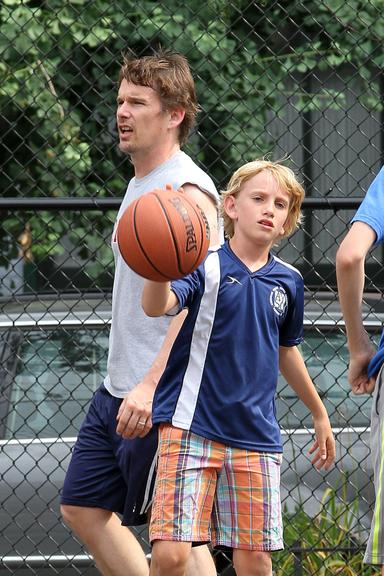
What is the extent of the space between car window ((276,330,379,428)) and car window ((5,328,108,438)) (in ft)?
2.61

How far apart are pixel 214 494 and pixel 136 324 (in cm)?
59

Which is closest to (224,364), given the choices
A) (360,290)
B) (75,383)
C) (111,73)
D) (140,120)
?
(360,290)

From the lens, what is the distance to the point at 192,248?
2979 mm

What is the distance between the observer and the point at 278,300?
11.3 feet

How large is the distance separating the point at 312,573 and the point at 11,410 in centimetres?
138

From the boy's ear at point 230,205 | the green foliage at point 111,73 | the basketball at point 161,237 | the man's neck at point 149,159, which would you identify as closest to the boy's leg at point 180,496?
the basketball at point 161,237

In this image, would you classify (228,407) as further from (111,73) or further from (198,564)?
(111,73)

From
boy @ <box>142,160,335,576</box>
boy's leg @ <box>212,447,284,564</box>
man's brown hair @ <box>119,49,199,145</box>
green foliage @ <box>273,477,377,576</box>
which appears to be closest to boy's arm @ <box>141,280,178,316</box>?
boy @ <box>142,160,335,576</box>

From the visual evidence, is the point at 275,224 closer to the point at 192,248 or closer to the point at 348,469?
the point at 192,248

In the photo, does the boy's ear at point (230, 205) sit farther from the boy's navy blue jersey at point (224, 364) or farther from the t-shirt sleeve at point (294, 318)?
the t-shirt sleeve at point (294, 318)

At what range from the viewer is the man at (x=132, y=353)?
354cm

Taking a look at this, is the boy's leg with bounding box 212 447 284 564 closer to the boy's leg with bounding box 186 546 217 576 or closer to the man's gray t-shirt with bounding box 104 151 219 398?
the boy's leg with bounding box 186 546 217 576

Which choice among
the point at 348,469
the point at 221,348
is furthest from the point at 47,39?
the point at 221,348

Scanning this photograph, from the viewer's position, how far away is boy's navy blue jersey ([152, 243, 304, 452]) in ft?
10.8
